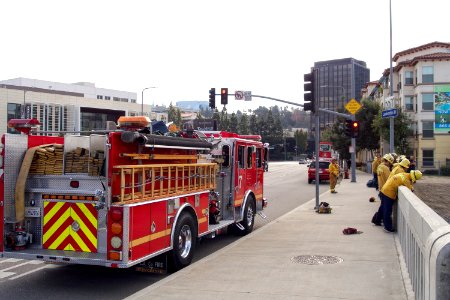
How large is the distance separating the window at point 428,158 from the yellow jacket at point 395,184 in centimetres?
3975

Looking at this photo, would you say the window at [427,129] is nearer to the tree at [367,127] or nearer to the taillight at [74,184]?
the tree at [367,127]

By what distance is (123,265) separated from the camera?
260 inches

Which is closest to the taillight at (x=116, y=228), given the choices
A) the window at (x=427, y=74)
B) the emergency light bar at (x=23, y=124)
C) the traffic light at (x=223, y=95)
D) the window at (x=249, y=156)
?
the emergency light bar at (x=23, y=124)

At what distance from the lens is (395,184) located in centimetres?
1098

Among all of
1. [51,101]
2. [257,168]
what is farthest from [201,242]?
[51,101]

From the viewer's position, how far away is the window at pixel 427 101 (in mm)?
47094

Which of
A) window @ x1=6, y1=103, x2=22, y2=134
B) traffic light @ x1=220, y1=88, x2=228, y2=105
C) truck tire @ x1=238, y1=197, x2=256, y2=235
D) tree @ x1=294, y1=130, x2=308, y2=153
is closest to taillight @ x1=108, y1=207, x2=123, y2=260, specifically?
truck tire @ x1=238, y1=197, x2=256, y2=235

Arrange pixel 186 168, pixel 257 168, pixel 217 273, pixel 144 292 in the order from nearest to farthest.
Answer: pixel 144 292
pixel 217 273
pixel 186 168
pixel 257 168

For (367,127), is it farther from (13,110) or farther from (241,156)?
(13,110)

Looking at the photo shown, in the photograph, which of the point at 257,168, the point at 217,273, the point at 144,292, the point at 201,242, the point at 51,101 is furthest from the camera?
the point at 51,101

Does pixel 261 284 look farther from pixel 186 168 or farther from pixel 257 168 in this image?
pixel 257 168

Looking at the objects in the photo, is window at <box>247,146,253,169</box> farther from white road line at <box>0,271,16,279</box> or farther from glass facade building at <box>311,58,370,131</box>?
glass facade building at <box>311,58,370,131</box>

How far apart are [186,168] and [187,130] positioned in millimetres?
1339

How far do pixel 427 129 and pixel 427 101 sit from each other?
8.98 ft
